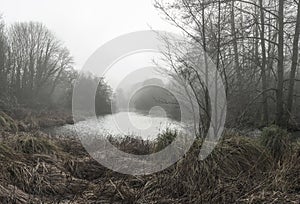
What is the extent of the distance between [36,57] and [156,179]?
106ft

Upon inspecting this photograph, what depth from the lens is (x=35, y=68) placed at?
3409cm

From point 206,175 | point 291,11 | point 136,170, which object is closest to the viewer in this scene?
point 206,175

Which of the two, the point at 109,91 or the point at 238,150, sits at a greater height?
the point at 109,91

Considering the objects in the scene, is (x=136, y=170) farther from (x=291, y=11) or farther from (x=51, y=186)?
(x=291, y=11)

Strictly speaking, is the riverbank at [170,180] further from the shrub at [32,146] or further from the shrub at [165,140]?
the shrub at [165,140]

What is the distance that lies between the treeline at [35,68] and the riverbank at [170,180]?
22852mm

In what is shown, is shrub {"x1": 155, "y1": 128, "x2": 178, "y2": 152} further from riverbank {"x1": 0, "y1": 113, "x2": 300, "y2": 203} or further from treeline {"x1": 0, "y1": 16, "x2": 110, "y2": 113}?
treeline {"x1": 0, "y1": 16, "x2": 110, "y2": 113}

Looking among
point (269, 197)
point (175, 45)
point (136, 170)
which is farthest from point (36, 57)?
point (269, 197)

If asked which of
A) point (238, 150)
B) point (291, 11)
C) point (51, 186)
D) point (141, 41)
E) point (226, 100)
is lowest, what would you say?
point (51, 186)

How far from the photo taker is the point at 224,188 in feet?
13.3

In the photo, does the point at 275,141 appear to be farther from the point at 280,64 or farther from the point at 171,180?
the point at 280,64

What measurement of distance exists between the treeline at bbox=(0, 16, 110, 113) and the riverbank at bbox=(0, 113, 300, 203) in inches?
900

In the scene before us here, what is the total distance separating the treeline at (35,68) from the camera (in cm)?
2966

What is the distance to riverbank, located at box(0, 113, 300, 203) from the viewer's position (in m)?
4.02
